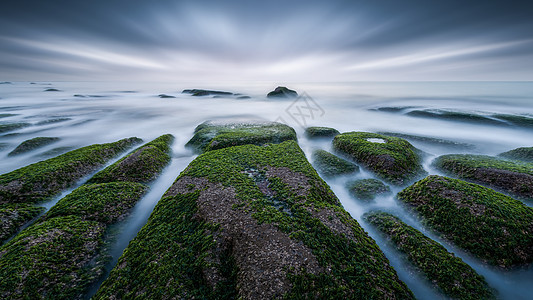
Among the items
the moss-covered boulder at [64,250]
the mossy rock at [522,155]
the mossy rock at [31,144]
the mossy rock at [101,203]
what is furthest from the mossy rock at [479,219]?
the mossy rock at [31,144]

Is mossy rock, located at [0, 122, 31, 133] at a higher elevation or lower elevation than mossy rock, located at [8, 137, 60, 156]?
higher

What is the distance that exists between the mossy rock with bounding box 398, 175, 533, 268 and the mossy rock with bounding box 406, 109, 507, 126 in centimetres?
2565

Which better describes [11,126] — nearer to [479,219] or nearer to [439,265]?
[439,265]

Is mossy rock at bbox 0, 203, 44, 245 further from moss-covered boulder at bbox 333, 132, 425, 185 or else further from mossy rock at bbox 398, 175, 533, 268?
moss-covered boulder at bbox 333, 132, 425, 185

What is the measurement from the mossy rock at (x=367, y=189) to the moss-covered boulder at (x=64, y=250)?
35.2 ft

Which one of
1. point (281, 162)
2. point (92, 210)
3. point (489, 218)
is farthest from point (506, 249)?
point (92, 210)

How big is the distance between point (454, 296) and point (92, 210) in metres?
12.4

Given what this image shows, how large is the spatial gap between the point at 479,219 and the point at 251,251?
8241mm

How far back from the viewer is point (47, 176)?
10219mm

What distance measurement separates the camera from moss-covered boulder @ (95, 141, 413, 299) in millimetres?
5094

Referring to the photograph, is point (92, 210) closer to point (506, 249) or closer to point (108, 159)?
point (108, 159)

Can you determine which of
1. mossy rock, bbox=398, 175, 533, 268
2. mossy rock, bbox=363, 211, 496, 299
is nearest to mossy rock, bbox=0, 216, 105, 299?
mossy rock, bbox=363, 211, 496, 299

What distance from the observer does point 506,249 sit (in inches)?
254

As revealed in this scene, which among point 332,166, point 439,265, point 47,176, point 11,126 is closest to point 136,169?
point 47,176
